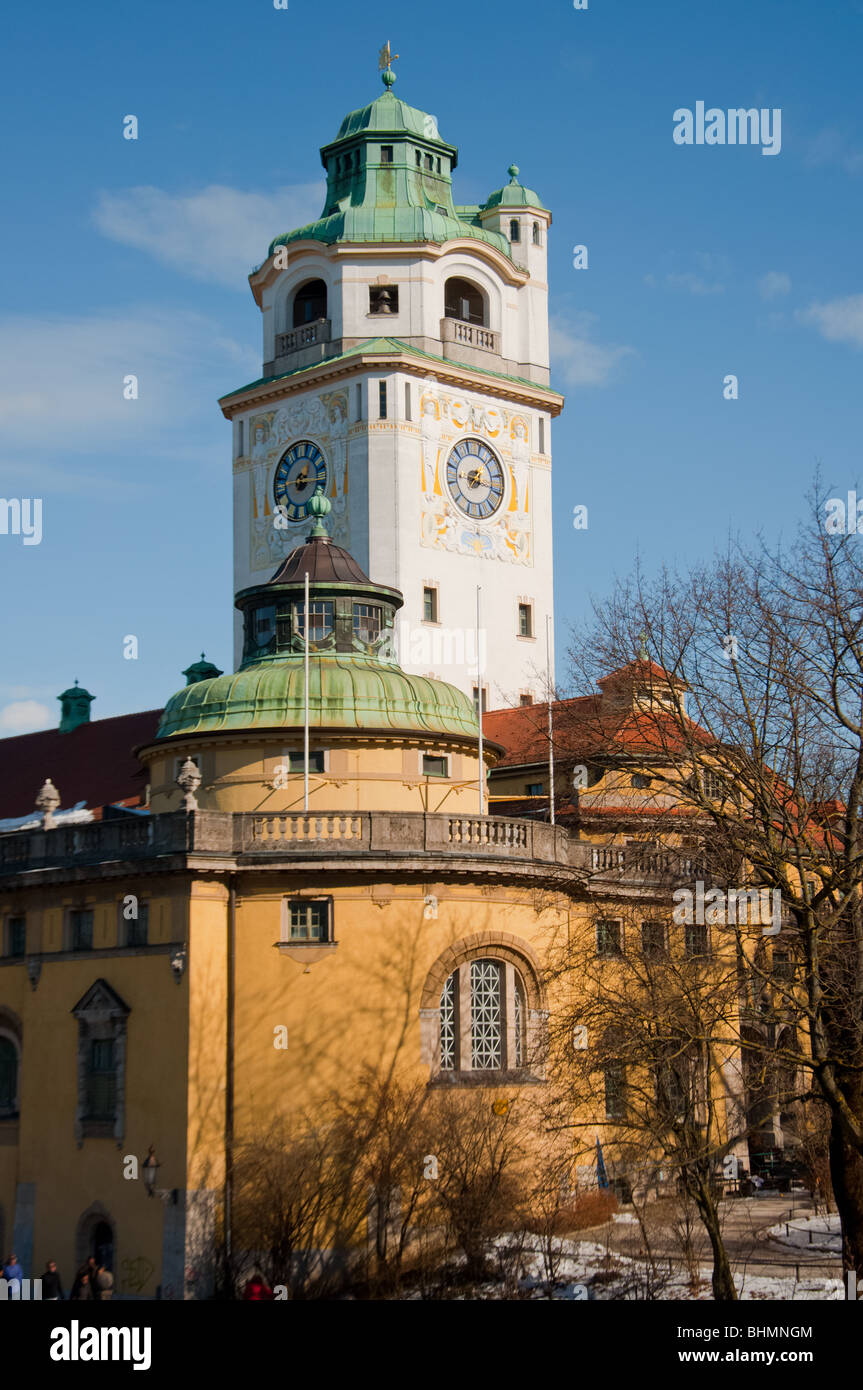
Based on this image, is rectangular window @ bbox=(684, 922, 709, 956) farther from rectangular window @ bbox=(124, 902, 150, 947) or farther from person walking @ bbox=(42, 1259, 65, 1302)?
person walking @ bbox=(42, 1259, 65, 1302)

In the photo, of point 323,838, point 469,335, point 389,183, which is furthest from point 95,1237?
point 389,183

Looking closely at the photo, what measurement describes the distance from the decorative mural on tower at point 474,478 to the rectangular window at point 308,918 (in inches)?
1295

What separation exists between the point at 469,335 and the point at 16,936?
38.2 m

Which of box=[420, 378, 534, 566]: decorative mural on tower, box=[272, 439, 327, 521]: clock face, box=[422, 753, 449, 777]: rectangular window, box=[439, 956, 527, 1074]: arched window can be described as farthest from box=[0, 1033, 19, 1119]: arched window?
box=[272, 439, 327, 521]: clock face

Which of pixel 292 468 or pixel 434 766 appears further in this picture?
pixel 292 468

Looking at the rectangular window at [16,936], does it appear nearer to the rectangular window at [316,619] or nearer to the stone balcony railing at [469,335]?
the rectangular window at [316,619]

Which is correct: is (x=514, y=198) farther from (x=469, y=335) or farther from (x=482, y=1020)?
(x=482, y=1020)

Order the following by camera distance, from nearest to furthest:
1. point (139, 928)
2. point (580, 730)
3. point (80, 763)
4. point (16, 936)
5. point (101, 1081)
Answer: point (139, 928), point (101, 1081), point (580, 730), point (16, 936), point (80, 763)

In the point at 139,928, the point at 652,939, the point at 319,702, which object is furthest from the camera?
the point at 319,702

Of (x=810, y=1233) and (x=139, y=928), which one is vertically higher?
(x=139, y=928)

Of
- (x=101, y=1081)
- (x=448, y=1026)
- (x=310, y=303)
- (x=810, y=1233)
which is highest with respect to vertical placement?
(x=310, y=303)

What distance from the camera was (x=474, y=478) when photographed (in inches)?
3017
